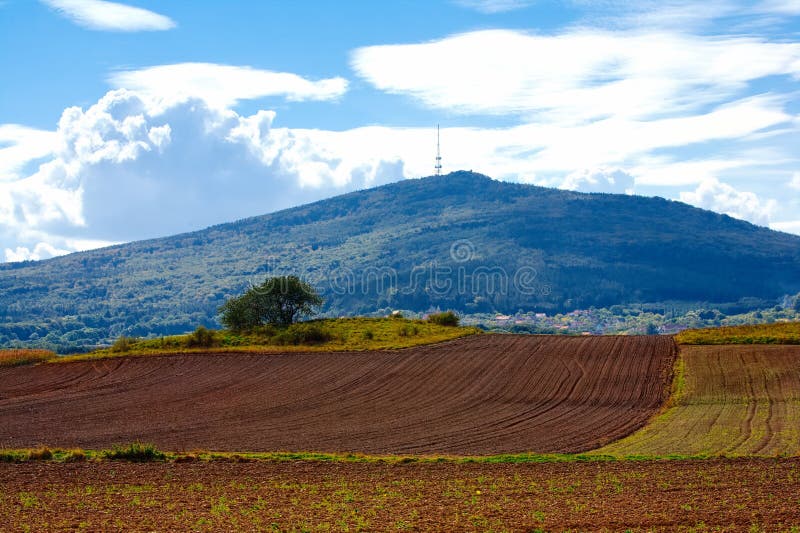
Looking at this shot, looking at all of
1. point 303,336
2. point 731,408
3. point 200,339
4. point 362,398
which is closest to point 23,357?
point 200,339

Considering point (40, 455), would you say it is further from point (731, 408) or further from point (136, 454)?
point (731, 408)

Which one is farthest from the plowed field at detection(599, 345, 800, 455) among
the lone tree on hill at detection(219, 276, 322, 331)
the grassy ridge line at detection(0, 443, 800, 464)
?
the lone tree on hill at detection(219, 276, 322, 331)

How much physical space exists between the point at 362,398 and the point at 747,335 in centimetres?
2717

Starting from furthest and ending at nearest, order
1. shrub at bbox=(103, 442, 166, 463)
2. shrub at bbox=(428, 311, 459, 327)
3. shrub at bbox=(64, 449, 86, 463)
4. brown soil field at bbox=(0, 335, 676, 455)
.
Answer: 1. shrub at bbox=(428, 311, 459, 327)
2. brown soil field at bbox=(0, 335, 676, 455)
3. shrub at bbox=(103, 442, 166, 463)
4. shrub at bbox=(64, 449, 86, 463)

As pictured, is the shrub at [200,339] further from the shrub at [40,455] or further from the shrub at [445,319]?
the shrub at [40,455]

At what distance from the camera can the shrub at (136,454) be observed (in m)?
25.6

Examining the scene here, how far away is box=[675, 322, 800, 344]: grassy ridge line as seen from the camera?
53531 millimetres

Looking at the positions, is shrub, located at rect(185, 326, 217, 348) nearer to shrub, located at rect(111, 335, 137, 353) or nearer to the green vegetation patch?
shrub, located at rect(111, 335, 137, 353)

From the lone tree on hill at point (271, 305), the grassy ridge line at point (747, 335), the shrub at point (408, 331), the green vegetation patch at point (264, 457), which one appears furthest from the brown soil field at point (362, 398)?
the lone tree on hill at point (271, 305)

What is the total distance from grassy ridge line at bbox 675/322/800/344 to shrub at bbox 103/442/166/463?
3893cm

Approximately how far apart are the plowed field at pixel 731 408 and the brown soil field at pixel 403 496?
4713 mm

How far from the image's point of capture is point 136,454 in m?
25.6

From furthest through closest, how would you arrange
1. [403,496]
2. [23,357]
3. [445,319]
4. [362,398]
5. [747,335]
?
1. [445,319]
2. [23,357]
3. [747,335]
4. [362,398]
5. [403,496]

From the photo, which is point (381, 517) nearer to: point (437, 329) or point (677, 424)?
point (677, 424)
